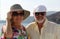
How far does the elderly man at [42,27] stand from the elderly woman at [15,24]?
10 cm

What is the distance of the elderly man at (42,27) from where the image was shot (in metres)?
→ 2.52

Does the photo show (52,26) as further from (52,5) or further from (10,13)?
(10,13)

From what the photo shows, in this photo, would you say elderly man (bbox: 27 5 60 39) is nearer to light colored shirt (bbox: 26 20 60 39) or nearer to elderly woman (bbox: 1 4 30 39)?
light colored shirt (bbox: 26 20 60 39)

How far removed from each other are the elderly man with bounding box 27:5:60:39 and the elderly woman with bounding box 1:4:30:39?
10 cm

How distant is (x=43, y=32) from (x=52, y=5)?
0.34 meters

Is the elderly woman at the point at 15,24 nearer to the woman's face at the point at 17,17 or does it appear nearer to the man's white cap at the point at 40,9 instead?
the woman's face at the point at 17,17

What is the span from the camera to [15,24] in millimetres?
2484

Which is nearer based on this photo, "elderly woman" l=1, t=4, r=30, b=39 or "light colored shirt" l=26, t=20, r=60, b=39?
"elderly woman" l=1, t=4, r=30, b=39

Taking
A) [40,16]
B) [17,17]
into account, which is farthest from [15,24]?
[40,16]

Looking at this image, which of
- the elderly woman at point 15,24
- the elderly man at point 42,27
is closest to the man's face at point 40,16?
the elderly man at point 42,27

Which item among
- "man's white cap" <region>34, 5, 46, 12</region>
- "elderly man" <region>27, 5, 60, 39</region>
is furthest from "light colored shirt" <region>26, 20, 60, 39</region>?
"man's white cap" <region>34, 5, 46, 12</region>

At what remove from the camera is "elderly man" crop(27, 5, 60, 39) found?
2.52m

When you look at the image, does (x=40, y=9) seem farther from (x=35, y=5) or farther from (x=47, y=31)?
(x=47, y=31)

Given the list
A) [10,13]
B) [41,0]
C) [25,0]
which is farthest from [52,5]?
[10,13]
